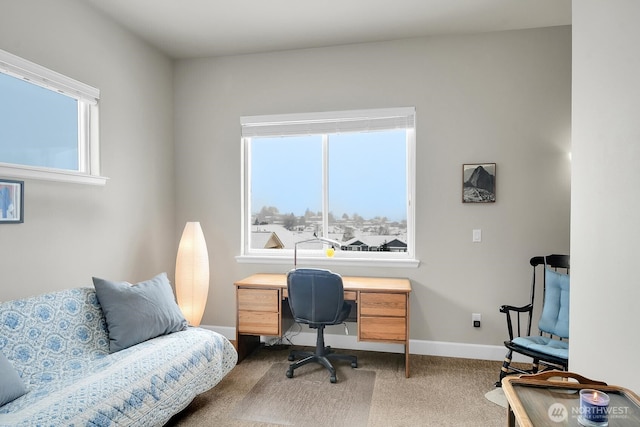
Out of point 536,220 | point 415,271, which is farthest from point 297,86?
point 536,220

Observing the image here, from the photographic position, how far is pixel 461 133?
3.47 meters

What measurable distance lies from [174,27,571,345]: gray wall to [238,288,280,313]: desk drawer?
54 cm

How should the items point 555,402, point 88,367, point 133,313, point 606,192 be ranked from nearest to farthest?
point 555,402
point 606,192
point 88,367
point 133,313

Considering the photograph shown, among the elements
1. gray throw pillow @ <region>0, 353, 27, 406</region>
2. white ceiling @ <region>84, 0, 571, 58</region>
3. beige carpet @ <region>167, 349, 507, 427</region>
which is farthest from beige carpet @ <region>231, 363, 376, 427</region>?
white ceiling @ <region>84, 0, 571, 58</region>

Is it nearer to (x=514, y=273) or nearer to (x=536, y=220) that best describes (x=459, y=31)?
(x=536, y=220)

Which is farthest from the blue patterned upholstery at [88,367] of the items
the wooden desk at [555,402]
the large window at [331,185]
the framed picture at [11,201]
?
the wooden desk at [555,402]

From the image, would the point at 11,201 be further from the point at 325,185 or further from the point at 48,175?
the point at 325,185

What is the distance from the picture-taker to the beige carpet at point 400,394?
2.47 metres

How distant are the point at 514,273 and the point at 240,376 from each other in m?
2.44

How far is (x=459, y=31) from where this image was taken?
3.40m

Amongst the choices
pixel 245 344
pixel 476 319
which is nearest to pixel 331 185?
pixel 245 344

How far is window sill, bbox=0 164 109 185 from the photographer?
234 cm

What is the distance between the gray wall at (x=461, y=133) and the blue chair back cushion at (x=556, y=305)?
18.5 inches

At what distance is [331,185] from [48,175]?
226 centimetres
